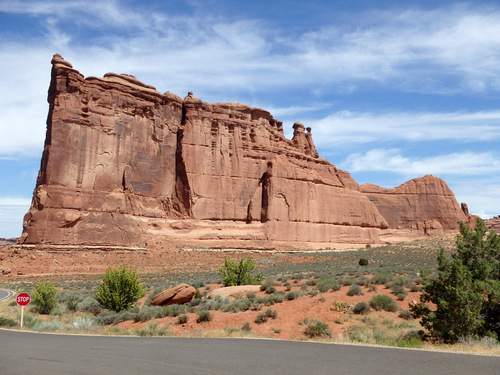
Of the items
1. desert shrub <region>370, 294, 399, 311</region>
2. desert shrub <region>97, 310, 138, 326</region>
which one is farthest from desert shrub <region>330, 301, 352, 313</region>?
desert shrub <region>97, 310, 138, 326</region>

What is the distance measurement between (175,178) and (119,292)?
1833 inches

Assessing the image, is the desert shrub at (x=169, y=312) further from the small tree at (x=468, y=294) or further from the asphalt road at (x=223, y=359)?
the small tree at (x=468, y=294)

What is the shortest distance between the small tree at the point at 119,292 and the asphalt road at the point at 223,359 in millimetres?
8408

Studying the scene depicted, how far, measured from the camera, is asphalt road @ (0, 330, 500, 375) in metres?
7.89

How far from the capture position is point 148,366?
8242 mm

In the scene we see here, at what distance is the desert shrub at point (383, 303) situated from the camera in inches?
645

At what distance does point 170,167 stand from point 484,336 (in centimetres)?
5780

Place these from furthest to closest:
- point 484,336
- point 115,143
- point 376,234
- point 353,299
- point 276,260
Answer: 1. point 376,234
2. point 115,143
3. point 276,260
4. point 353,299
5. point 484,336

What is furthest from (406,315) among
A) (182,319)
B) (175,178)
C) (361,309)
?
(175,178)

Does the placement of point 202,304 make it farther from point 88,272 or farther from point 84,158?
point 84,158

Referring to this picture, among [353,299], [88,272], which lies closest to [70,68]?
[88,272]

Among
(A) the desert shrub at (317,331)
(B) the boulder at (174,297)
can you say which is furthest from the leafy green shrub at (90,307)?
(A) the desert shrub at (317,331)

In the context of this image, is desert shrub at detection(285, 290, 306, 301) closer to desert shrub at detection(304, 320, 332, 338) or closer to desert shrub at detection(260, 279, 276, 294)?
desert shrub at detection(260, 279, 276, 294)

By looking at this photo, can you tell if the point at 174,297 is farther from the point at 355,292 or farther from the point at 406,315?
the point at 406,315
